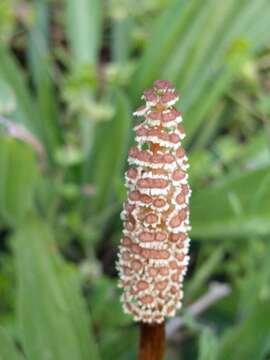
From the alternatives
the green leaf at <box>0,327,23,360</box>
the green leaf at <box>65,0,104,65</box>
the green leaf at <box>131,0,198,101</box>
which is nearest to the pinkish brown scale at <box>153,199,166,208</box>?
the green leaf at <box>0,327,23,360</box>

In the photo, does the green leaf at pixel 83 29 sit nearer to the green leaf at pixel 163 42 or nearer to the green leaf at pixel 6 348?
the green leaf at pixel 163 42

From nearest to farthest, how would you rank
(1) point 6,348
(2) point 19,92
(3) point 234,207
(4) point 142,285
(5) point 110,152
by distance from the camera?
(4) point 142,285, (1) point 6,348, (3) point 234,207, (5) point 110,152, (2) point 19,92

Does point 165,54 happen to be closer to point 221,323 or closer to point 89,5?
point 89,5

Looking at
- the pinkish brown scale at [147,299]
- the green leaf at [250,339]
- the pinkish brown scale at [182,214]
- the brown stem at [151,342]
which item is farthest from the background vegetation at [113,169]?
the pinkish brown scale at [182,214]

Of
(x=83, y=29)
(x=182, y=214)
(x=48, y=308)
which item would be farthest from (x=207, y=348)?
(x=83, y=29)

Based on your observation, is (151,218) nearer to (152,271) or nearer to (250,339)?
(152,271)

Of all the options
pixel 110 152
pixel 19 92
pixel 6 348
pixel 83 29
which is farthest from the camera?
pixel 83 29

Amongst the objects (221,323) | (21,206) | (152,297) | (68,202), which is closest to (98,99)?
(68,202)
